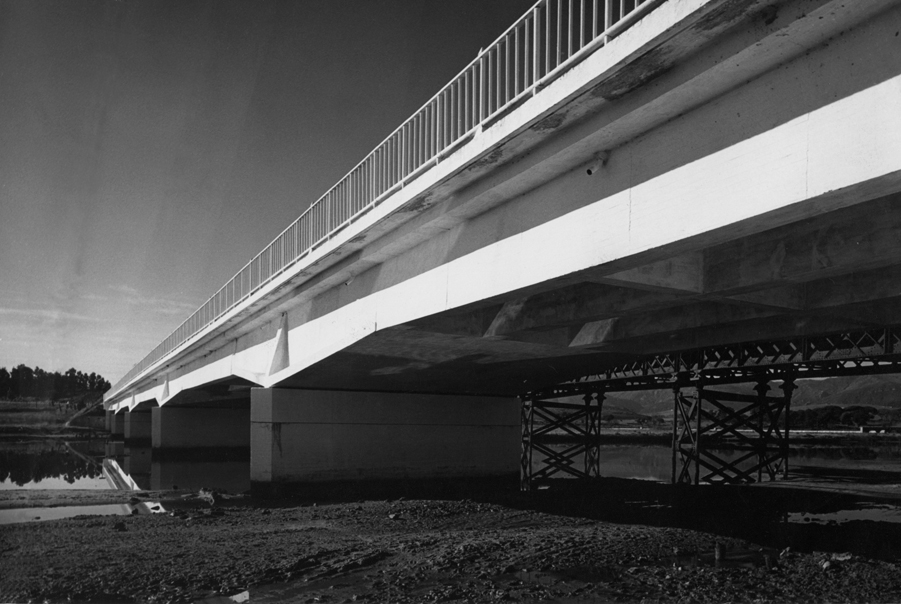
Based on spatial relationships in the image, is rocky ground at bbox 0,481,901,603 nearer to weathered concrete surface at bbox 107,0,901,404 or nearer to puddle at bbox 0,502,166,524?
puddle at bbox 0,502,166,524

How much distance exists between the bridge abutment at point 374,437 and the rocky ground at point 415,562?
4.16 meters

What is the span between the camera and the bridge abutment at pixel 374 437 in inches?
735

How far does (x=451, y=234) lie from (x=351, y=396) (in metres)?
9.99

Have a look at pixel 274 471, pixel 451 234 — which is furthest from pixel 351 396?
pixel 451 234

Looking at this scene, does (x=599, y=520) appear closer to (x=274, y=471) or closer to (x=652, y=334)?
(x=652, y=334)

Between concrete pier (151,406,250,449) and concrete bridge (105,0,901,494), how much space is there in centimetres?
1947

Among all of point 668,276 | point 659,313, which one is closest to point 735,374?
point 659,313

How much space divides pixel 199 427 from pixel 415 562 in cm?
3252

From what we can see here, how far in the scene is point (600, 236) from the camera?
7.90 m

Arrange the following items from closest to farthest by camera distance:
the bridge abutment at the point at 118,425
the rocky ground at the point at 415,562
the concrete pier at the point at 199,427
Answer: the rocky ground at the point at 415,562
the concrete pier at the point at 199,427
the bridge abutment at the point at 118,425

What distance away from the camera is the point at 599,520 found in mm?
14281

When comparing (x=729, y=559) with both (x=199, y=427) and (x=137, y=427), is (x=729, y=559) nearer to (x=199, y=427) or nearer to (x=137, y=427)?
(x=199, y=427)

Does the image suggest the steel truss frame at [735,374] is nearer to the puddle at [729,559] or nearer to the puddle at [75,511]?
the puddle at [729,559]

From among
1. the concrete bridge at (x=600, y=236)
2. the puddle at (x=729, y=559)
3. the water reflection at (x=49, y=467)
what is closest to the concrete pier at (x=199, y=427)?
the water reflection at (x=49, y=467)
